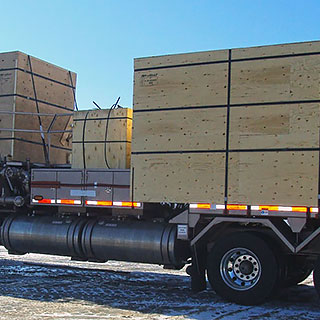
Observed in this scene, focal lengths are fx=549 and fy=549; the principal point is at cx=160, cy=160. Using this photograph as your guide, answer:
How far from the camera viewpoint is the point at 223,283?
28.9 feet

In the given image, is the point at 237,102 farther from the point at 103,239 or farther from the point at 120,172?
the point at 103,239

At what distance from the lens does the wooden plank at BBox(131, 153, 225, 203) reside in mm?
8906

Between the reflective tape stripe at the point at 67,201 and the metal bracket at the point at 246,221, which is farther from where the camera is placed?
the reflective tape stripe at the point at 67,201

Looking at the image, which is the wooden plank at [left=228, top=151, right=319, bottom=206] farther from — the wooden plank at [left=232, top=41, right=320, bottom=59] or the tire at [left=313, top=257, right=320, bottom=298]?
the wooden plank at [left=232, top=41, right=320, bottom=59]

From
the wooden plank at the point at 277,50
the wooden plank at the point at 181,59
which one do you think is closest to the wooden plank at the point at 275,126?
the wooden plank at the point at 277,50

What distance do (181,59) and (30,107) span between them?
Answer: 183 inches

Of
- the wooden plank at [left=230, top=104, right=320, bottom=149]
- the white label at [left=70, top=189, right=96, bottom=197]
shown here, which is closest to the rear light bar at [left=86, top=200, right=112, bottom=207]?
the white label at [left=70, top=189, right=96, bottom=197]

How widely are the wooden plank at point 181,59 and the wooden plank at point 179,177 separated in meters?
1.59

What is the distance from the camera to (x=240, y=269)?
8.80m

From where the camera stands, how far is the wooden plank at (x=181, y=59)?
359 inches

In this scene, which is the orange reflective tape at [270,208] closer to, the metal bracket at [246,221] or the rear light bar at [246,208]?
the rear light bar at [246,208]

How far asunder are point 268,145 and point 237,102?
0.88m

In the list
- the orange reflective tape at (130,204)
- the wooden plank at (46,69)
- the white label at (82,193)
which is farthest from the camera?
the wooden plank at (46,69)

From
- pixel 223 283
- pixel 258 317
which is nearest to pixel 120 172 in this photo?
pixel 223 283
